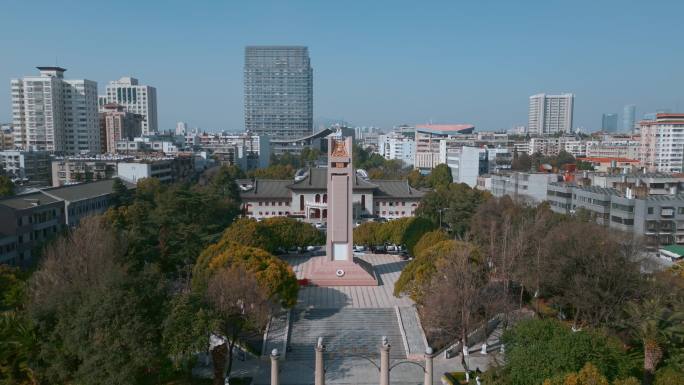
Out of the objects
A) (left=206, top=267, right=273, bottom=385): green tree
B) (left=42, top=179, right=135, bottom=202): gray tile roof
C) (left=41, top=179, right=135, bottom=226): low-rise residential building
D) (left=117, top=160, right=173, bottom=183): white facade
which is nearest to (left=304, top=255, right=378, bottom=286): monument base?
(left=206, top=267, right=273, bottom=385): green tree

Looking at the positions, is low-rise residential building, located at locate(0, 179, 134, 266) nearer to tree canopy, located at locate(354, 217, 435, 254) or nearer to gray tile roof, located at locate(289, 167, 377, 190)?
gray tile roof, located at locate(289, 167, 377, 190)

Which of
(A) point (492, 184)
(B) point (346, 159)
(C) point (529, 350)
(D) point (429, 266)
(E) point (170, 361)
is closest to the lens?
(C) point (529, 350)

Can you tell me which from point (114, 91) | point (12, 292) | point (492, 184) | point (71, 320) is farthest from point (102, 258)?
point (114, 91)

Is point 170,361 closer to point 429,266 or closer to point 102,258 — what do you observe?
point 102,258

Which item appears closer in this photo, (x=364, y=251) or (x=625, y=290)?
(x=625, y=290)

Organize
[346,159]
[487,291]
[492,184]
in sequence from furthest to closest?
[492,184] → [346,159] → [487,291]

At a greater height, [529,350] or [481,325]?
[529,350]

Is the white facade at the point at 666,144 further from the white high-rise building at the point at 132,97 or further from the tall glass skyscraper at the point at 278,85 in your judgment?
the white high-rise building at the point at 132,97
